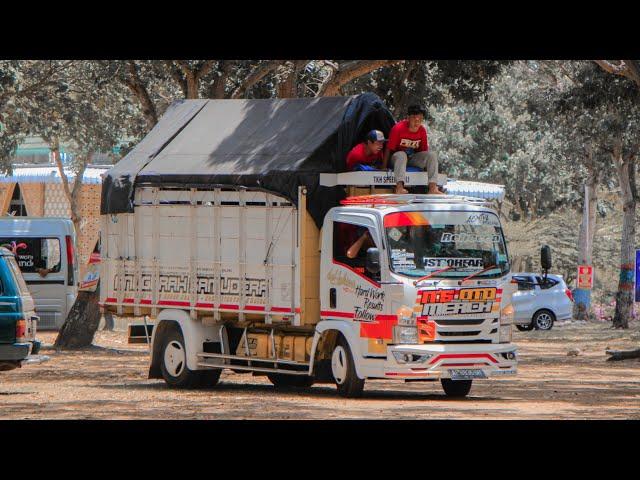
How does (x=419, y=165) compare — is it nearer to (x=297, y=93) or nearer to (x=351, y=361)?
(x=351, y=361)

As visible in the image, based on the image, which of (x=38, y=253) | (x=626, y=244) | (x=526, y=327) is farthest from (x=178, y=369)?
(x=626, y=244)

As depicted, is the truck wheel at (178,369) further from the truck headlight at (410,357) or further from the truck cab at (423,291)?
the truck headlight at (410,357)

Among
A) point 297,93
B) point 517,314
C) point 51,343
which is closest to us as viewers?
point 51,343

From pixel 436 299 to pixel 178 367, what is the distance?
455cm

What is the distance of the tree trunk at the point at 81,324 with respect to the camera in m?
26.0

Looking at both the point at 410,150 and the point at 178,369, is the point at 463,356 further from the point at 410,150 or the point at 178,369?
the point at 178,369

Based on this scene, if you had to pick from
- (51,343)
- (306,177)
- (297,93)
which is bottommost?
(51,343)

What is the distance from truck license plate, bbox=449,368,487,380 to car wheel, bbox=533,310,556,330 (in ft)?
68.5

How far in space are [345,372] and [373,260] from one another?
1.61 metres

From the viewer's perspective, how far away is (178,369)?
18.5 meters

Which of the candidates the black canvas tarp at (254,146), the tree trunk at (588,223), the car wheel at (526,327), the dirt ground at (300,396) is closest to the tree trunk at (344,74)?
the black canvas tarp at (254,146)

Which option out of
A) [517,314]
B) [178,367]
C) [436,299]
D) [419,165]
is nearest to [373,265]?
[436,299]

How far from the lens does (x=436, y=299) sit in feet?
51.1

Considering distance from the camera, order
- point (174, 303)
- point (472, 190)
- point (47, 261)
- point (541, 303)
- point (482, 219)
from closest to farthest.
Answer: point (482, 219) → point (174, 303) → point (47, 261) → point (541, 303) → point (472, 190)
